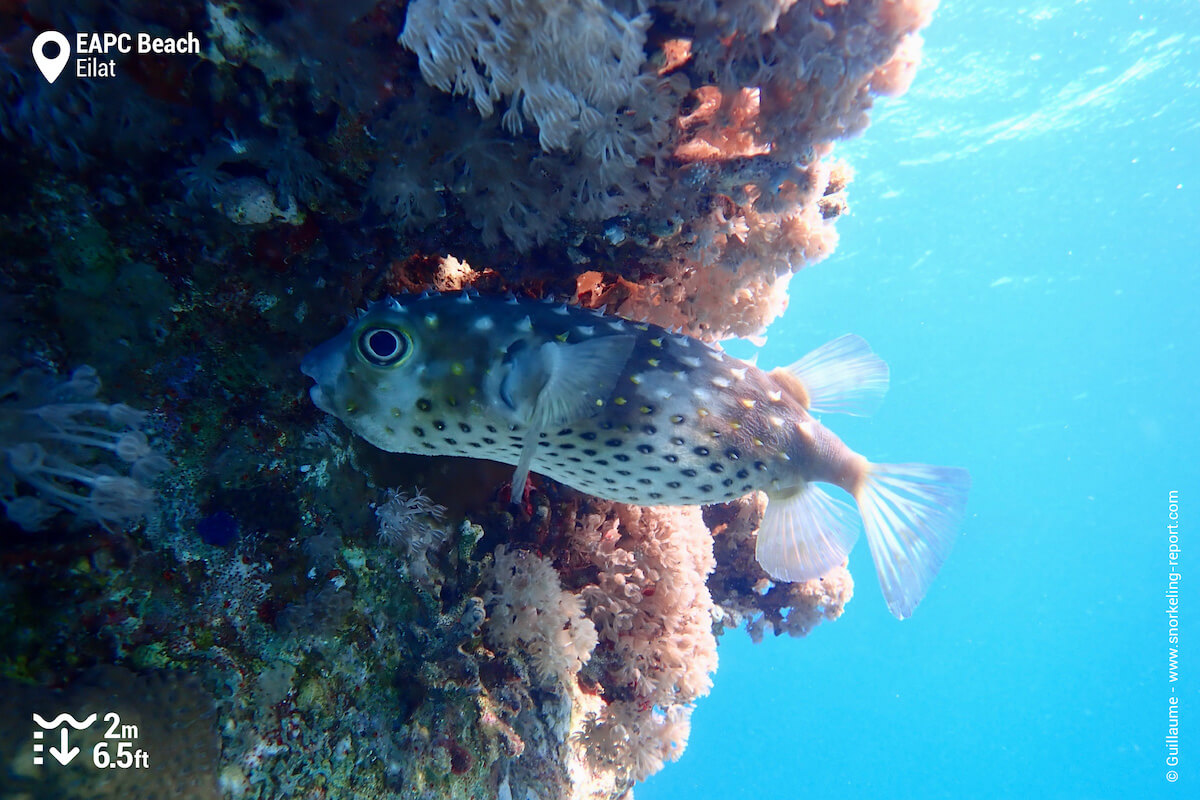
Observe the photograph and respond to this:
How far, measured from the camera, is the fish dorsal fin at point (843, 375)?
3225 mm

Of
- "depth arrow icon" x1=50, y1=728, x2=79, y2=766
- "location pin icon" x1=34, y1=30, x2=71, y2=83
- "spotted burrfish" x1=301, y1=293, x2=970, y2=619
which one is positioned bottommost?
"depth arrow icon" x1=50, y1=728, x2=79, y2=766

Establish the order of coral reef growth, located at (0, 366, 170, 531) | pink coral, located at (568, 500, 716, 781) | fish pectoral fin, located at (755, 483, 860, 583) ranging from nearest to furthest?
1. coral reef growth, located at (0, 366, 170, 531)
2. fish pectoral fin, located at (755, 483, 860, 583)
3. pink coral, located at (568, 500, 716, 781)

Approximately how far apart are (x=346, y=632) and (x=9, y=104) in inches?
87.8

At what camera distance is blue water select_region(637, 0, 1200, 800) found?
86.5 ft

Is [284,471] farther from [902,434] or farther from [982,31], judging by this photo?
[902,434]

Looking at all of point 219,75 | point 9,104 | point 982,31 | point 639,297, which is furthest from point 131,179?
point 982,31

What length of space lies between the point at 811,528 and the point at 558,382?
5.89 feet

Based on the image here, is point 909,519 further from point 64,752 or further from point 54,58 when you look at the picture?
point 54,58

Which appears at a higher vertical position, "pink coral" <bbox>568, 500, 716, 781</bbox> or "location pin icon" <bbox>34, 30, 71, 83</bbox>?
"location pin icon" <bbox>34, 30, 71, 83</bbox>

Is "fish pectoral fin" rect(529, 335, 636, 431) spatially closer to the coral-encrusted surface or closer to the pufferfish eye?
the pufferfish eye

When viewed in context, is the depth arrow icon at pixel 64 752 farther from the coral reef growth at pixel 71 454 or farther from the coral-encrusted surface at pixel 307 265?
the coral reef growth at pixel 71 454

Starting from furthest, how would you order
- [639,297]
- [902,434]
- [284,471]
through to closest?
[902,434] < [639,297] < [284,471]

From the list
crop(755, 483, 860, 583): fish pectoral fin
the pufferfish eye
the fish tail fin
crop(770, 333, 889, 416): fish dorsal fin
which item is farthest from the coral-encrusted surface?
the fish tail fin

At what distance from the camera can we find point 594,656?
389cm
